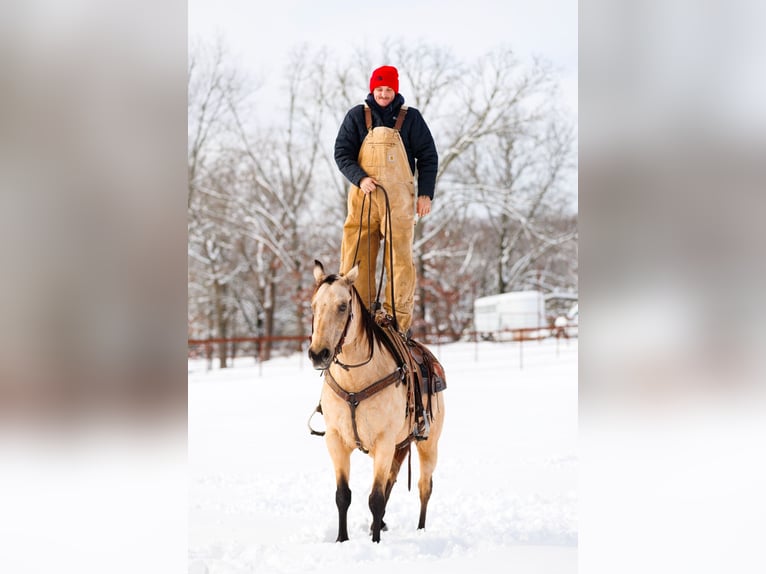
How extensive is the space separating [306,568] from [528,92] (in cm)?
1925

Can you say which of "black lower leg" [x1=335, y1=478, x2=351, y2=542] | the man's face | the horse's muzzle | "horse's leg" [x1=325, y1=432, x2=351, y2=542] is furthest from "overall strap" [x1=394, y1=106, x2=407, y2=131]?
"black lower leg" [x1=335, y1=478, x2=351, y2=542]

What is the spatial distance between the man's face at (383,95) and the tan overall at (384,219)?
0.36ft

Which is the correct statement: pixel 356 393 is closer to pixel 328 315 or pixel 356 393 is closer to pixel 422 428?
pixel 328 315

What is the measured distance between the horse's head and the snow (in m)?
1.22

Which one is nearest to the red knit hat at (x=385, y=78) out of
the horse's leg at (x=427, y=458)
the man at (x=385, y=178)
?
the man at (x=385, y=178)

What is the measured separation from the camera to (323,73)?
20.3 meters

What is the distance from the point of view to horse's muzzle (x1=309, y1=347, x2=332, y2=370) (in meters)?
3.92

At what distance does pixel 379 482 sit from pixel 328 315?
122 centimetres

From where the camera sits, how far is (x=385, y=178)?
5.07 meters

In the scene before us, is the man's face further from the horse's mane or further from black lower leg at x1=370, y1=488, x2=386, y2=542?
black lower leg at x1=370, y1=488, x2=386, y2=542

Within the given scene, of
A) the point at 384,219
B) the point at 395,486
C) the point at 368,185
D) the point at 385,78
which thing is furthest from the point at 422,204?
the point at 395,486
